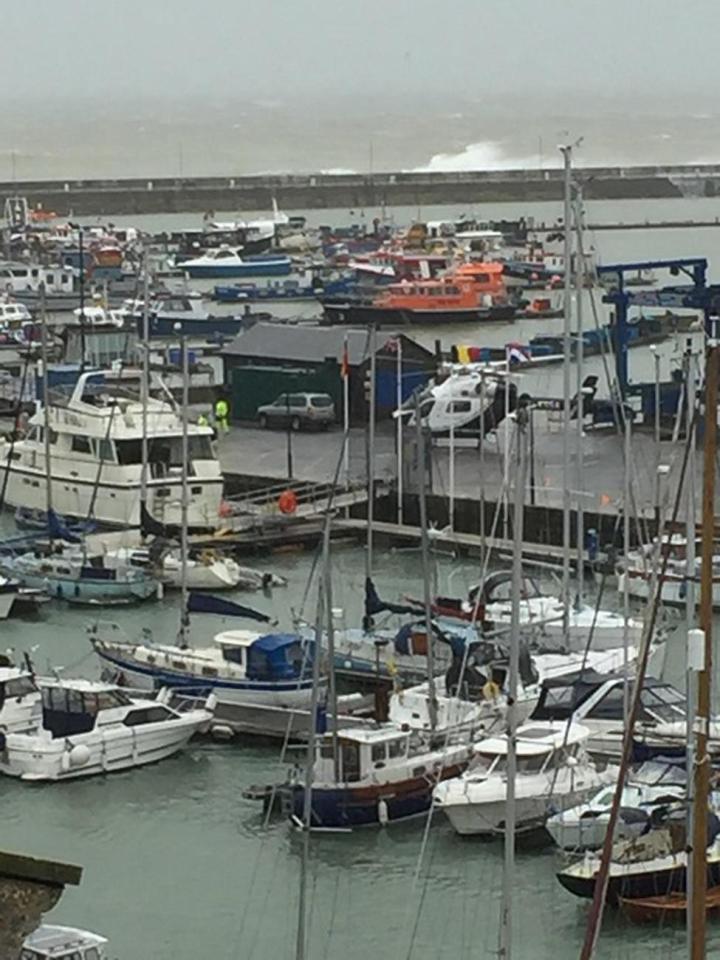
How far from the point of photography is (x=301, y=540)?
78.8 feet

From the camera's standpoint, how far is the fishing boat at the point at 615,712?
14.4m

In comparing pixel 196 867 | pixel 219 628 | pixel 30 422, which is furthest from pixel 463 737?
pixel 30 422

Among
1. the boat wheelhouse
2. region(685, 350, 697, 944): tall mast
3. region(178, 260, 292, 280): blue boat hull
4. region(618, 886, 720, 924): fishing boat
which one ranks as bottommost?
region(178, 260, 292, 280): blue boat hull

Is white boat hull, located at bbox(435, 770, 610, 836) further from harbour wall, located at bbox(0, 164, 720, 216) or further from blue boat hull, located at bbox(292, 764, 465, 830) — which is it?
harbour wall, located at bbox(0, 164, 720, 216)

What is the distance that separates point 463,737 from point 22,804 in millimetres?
2682

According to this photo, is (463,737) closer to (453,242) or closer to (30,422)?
(30,422)

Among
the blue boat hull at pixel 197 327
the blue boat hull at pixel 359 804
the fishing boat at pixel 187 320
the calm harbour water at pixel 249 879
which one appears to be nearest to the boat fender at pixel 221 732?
the calm harbour water at pixel 249 879

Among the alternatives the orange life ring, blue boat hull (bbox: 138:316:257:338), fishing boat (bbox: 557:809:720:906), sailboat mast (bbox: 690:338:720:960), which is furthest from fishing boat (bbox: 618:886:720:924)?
blue boat hull (bbox: 138:316:257:338)

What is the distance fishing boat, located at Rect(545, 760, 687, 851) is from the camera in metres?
13.2

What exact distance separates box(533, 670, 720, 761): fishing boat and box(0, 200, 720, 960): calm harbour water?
97cm

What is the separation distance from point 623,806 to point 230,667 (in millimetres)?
4286

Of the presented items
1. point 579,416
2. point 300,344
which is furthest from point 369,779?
point 300,344

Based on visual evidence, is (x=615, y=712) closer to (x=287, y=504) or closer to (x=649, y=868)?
(x=649, y=868)

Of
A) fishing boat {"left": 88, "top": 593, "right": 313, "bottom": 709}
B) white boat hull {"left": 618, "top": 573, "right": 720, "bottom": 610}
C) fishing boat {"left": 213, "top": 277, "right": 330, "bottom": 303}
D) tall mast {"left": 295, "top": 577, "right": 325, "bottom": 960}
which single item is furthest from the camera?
fishing boat {"left": 213, "top": 277, "right": 330, "bottom": 303}
